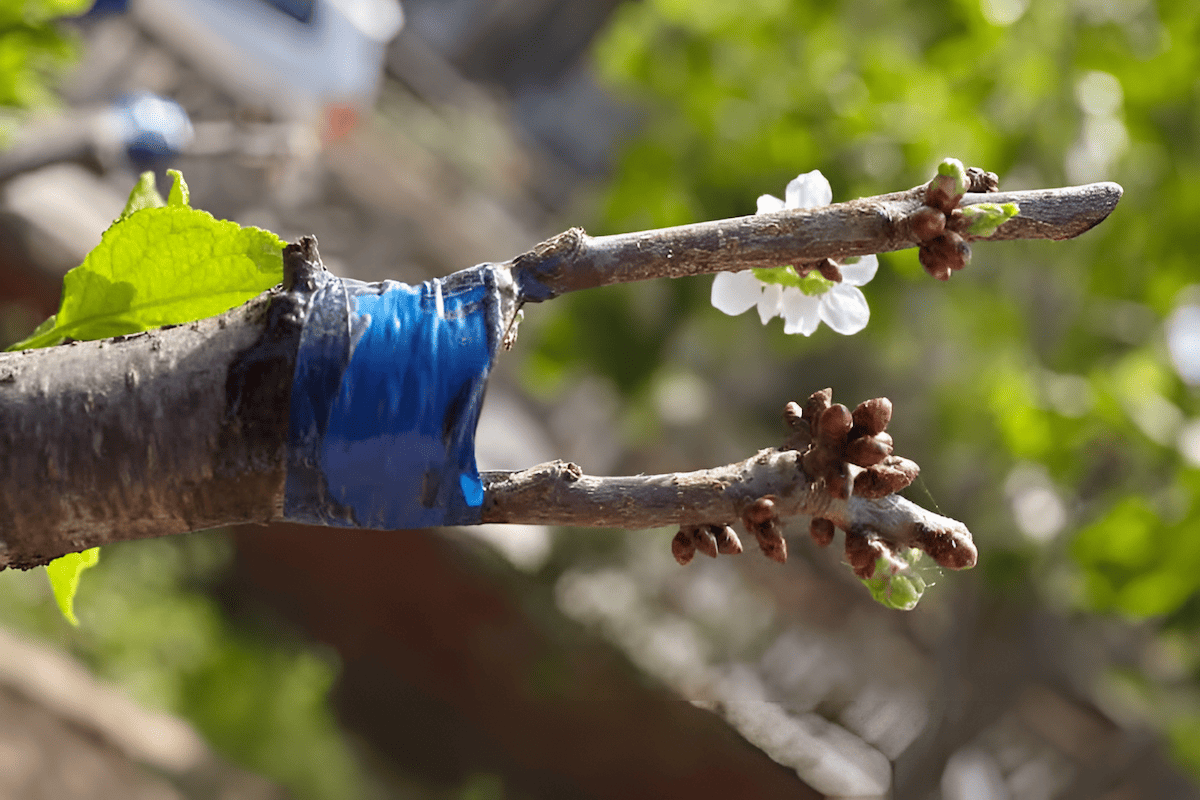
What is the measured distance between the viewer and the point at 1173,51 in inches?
92.8

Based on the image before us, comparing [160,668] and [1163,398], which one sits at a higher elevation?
[1163,398]

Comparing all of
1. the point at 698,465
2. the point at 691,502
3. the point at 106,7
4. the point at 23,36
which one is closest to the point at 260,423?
the point at 691,502

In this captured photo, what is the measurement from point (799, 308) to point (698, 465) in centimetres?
472

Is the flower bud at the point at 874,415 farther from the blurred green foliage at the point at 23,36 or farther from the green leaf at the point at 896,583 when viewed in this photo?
the blurred green foliage at the point at 23,36

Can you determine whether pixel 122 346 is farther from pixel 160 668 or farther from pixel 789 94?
pixel 160 668

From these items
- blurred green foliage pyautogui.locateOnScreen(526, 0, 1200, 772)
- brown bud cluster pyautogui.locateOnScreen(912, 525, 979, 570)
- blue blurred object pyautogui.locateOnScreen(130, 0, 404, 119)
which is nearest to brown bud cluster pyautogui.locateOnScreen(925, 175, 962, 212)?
brown bud cluster pyautogui.locateOnScreen(912, 525, 979, 570)

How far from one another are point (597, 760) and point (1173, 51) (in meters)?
3.52

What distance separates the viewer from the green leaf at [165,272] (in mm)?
673

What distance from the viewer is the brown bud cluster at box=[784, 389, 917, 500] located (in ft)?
1.97

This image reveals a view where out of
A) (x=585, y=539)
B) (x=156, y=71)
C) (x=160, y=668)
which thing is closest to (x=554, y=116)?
(x=156, y=71)

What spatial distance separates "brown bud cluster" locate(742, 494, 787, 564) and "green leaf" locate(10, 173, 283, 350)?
41 cm

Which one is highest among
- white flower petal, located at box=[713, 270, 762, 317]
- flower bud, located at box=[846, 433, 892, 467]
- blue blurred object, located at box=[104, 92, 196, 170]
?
blue blurred object, located at box=[104, 92, 196, 170]

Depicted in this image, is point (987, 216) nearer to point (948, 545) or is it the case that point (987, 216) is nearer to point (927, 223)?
point (927, 223)

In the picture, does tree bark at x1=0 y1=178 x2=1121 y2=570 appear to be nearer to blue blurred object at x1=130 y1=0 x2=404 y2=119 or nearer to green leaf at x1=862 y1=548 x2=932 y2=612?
green leaf at x1=862 y1=548 x2=932 y2=612
